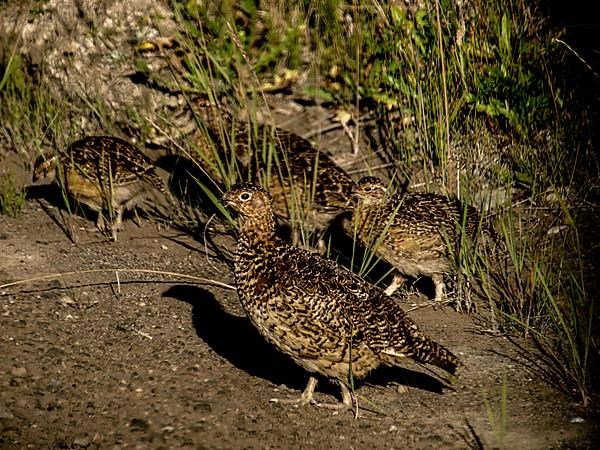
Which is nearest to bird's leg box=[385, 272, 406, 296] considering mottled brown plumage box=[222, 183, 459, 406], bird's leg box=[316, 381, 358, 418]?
mottled brown plumage box=[222, 183, 459, 406]

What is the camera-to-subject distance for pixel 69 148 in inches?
287

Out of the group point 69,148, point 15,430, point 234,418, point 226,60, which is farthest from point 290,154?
point 15,430

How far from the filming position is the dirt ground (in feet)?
15.0

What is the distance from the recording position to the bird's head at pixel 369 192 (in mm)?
6262

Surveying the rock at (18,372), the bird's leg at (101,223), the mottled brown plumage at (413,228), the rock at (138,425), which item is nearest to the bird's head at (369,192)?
the mottled brown plumage at (413,228)

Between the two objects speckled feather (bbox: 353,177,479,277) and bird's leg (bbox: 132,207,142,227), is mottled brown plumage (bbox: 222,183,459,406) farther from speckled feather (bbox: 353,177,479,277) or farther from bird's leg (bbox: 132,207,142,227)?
bird's leg (bbox: 132,207,142,227)

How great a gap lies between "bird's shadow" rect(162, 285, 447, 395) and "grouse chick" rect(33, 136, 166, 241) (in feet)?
3.95

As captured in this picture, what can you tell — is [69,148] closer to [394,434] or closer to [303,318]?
[303,318]

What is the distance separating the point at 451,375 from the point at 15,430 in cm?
227

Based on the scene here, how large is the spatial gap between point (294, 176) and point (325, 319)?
2.24 m

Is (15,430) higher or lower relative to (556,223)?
lower

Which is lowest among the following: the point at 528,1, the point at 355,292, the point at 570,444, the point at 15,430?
the point at 15,430

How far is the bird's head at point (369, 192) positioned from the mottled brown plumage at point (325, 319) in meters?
1.27

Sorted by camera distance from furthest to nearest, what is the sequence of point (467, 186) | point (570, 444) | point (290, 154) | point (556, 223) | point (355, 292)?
point (290, 154) < point (556, 223) < point (467, 186) < point (355, 292) < point (570, 444)
